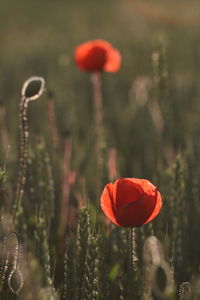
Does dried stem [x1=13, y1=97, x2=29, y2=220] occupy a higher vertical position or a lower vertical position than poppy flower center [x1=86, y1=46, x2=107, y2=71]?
lower

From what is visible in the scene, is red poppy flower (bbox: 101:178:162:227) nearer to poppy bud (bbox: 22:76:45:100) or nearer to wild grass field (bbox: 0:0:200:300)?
wild grass field (bbox: 0:0:200:300)

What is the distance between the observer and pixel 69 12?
6621 millimetres

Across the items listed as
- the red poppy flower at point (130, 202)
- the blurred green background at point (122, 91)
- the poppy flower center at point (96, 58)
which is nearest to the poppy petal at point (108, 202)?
the red poppy flower at point (130, 202)

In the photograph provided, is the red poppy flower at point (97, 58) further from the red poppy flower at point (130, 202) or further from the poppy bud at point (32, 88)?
the red poppy flower at point (130, 202)

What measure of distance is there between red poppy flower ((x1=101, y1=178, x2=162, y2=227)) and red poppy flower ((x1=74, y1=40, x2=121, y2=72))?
0.94 meters

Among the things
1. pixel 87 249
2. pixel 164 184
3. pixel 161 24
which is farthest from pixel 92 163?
pixel 161 24

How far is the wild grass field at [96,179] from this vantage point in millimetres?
743

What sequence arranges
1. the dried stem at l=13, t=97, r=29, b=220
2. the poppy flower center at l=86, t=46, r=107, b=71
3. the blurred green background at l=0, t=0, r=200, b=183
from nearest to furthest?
the dried stem at l=13, t=97, r=29, b=220 < the blurred green background at l=0, t=0, r=200, b=183 < the poppy flower center at l=86, t=46, r=107, b=71

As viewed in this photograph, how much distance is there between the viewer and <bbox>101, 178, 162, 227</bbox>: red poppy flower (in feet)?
2.50

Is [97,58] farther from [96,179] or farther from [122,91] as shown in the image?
[122,91]

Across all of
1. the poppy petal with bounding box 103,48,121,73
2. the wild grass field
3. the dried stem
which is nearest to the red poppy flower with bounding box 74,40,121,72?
the poppy petal with bounding box 103,48,121,73

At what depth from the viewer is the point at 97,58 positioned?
169 cm

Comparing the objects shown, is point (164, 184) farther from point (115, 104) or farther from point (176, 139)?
point (115, 104)

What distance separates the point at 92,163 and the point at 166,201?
41cm
